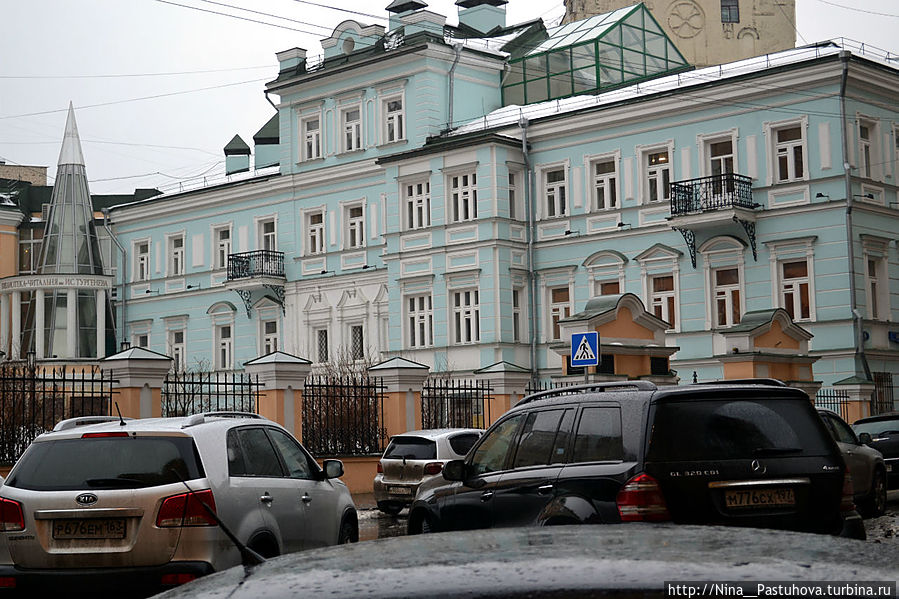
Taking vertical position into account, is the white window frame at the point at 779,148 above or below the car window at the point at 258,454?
above

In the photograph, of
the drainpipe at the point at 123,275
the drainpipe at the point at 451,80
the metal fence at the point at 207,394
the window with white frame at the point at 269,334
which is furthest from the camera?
the drainpipe at the point at 123,275

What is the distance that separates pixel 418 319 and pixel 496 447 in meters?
30.6

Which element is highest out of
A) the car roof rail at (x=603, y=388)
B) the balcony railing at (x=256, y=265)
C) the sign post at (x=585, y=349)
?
Result: the balcony railing at (x=256, y=265)

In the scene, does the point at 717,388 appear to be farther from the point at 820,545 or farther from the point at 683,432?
the point at 820,545

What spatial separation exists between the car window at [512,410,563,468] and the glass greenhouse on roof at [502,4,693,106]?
110 ft

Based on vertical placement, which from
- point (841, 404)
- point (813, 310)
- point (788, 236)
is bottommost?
point (841, 404)

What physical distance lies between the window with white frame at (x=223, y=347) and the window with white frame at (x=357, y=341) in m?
6.52

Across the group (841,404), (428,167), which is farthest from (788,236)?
(428,167)

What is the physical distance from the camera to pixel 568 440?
9148 millimetres

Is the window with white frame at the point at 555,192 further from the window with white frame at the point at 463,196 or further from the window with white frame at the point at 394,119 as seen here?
the window with white frame at the point at 394,119

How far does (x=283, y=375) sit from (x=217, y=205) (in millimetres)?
27380

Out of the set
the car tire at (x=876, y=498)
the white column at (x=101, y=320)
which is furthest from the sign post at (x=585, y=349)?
the white column at (x=101, y=320)

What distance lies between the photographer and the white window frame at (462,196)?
129ft

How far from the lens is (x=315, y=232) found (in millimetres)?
45062
